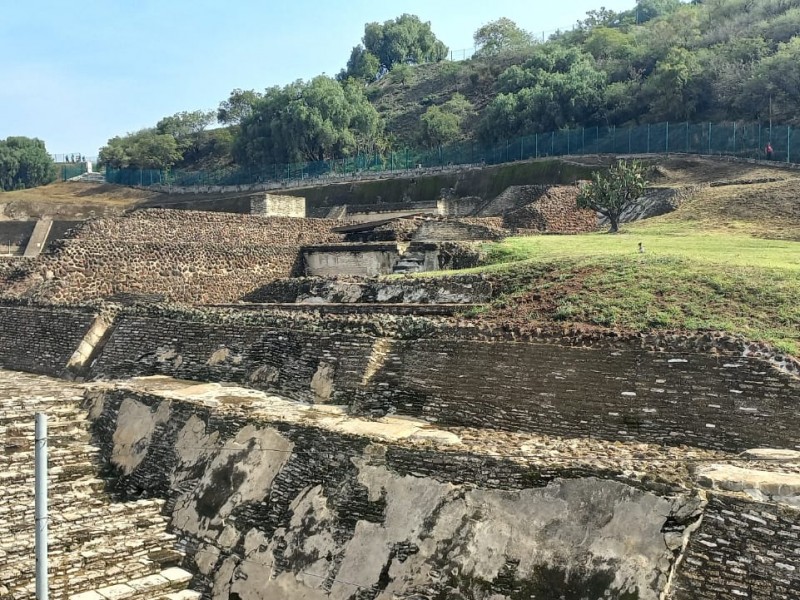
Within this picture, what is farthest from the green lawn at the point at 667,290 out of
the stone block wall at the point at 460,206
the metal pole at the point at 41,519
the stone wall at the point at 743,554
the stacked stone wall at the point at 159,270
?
the stone block wall at the point at 460,206

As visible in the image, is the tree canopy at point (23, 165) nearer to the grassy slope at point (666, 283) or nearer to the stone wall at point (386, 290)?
the stone wall at point (386, 290)

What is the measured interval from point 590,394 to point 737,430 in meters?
1.56

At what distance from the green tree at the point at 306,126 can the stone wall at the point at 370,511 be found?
39376 millimetres

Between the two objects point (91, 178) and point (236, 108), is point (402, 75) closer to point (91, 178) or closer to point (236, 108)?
point (236, 108)

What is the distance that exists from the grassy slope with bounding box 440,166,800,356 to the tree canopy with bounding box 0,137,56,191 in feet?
177

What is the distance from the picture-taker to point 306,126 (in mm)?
47844

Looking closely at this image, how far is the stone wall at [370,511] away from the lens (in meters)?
6.26

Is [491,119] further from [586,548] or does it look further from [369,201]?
[586,548]

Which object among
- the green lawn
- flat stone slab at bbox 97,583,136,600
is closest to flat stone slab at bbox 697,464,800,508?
the green lawn

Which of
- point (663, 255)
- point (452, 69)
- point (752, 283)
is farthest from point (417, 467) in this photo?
point (452, 69)

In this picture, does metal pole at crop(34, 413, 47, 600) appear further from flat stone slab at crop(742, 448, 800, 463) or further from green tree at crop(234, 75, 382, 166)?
green tree at crop(234, 75, 382, 166)

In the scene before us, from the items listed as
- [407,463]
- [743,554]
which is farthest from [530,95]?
[743,554]

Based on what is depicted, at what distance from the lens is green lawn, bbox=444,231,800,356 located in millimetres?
9852

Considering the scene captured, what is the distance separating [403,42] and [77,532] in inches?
3275
